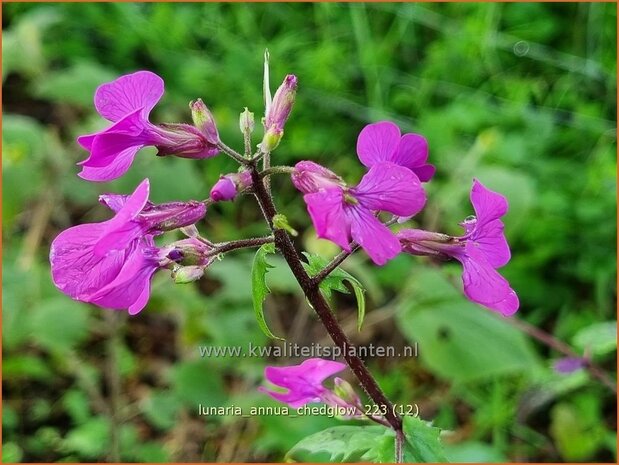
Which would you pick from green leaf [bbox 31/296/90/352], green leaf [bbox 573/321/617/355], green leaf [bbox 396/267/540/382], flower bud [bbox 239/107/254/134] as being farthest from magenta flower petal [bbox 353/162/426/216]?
green leaf [bbox 31/296/90/352]

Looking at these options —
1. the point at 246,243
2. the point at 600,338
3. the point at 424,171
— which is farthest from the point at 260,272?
the point at 600,338

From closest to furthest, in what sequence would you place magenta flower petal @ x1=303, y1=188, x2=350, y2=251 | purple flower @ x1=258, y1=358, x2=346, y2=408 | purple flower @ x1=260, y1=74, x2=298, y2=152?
1. magenta flower petal @ x1=303, y1=188, x2=350, y2=251
2. purple flower @ x1=260, y1=74, x2=298, y2=152
3. purple flower @ x1=258, y1=358, x2=346, y2=408

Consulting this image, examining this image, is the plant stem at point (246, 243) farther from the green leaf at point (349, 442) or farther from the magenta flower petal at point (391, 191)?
the green leaf at point (349, 442)

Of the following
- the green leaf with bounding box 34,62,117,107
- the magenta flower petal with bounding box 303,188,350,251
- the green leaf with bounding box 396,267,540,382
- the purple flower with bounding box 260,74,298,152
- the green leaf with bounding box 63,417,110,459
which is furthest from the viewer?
the green leaf with bounding box 34,62,117,107

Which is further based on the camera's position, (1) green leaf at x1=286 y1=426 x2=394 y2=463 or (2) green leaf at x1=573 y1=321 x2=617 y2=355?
(2) green leaf at x1=573 y1=321 x2=617 y2=355

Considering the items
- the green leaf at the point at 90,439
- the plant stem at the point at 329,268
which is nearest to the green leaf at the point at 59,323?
the green leaf at the point at 90,439

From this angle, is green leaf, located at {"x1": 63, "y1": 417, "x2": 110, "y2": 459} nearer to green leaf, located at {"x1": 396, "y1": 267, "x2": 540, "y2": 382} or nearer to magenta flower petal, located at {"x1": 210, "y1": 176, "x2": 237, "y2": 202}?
green leaf, located at {"x1": 396, "y1": 267, "x2": 540, "y2": 382}
